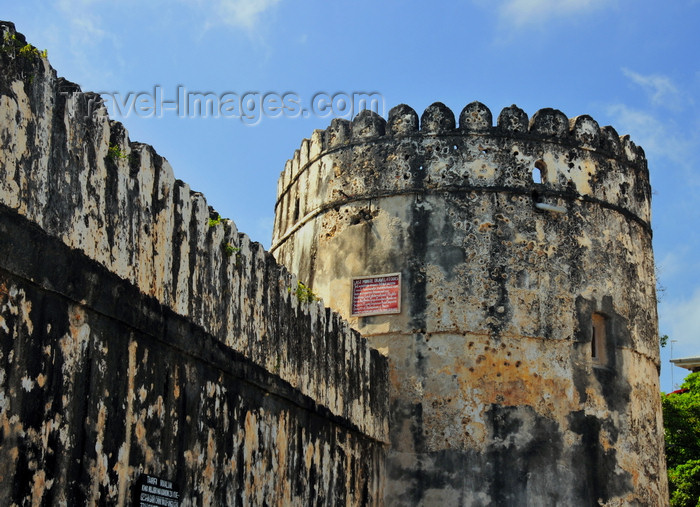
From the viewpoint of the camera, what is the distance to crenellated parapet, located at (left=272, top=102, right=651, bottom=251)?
1048cm

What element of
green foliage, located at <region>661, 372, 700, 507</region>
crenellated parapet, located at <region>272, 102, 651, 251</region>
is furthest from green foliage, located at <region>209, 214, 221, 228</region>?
green foliage, located at <region>661, 372, 700, 507</region>

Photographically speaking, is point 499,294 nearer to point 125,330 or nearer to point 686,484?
point 125,330

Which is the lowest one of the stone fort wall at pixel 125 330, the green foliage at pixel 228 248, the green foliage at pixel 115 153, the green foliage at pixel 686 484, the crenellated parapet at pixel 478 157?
the green foliage at pixel 686 484

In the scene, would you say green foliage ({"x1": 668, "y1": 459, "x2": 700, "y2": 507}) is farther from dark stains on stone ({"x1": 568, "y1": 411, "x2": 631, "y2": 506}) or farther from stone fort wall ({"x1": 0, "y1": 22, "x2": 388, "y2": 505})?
stone fort wall ({"x1": 0, "y1": 22, "x2": 388, "y2": 505})

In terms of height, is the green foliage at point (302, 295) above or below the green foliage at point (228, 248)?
below

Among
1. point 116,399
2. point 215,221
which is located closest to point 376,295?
point 215,221

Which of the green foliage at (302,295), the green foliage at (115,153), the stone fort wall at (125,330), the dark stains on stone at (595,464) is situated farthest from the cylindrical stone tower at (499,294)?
the green foliage at (115,153)

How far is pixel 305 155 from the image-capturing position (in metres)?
11.7

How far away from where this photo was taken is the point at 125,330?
5480 mm

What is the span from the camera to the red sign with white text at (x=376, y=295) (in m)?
10.2

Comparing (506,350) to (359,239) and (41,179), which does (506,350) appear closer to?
(359,239)

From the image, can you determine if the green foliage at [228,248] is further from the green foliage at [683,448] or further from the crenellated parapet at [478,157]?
the green foliage at [683,448]

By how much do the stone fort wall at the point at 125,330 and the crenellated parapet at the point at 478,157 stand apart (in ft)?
10.4

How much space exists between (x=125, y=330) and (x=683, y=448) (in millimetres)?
15639
